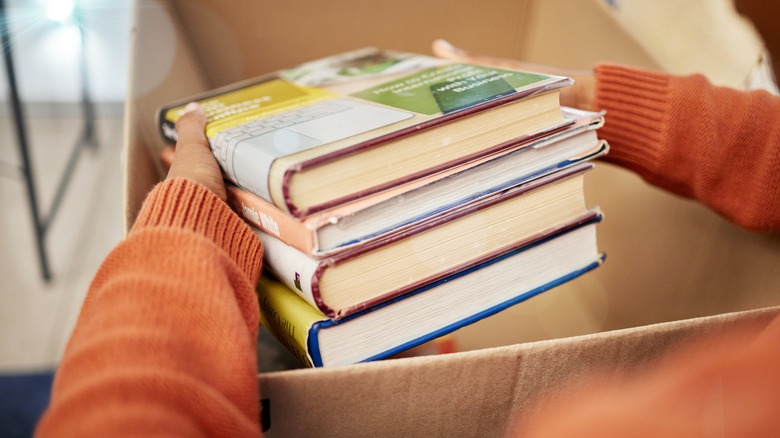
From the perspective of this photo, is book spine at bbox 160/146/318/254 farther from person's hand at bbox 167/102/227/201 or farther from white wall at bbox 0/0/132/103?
white wall at bbox 0/0/132/103

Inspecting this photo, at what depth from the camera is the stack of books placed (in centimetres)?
39

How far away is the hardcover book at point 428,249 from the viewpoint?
0.40 metres

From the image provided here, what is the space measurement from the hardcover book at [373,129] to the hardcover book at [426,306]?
0.08 m

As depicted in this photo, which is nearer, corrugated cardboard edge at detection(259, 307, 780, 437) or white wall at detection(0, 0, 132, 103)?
corrugated cardboard edge at detection(259, 307, 780, 437)

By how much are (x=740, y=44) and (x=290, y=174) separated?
596 mm

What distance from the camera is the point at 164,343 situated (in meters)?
0.28

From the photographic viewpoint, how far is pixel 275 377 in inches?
12.7

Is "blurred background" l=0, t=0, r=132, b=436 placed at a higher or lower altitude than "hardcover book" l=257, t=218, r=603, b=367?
lower

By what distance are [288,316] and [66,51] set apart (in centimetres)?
187

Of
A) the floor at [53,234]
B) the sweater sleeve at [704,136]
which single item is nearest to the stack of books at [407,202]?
the sweater sleeve at [704,136]

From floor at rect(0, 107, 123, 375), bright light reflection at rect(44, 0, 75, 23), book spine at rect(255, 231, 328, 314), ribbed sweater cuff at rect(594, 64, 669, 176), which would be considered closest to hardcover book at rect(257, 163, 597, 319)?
book spine at rect(255, 231, 328, 314)

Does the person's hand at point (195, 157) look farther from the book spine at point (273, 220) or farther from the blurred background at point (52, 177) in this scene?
the blurred background at point (52, 177)

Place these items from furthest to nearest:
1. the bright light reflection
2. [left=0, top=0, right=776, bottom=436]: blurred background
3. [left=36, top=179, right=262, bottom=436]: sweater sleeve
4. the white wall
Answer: the white wall < the bright light reflection < [left=0, top=0, right=776, bottom=436]: blurred background < [left=36, top=179, right=262, bottom=436]: sweater sleeve

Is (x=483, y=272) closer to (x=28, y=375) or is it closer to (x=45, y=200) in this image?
(x=28, y=375)
